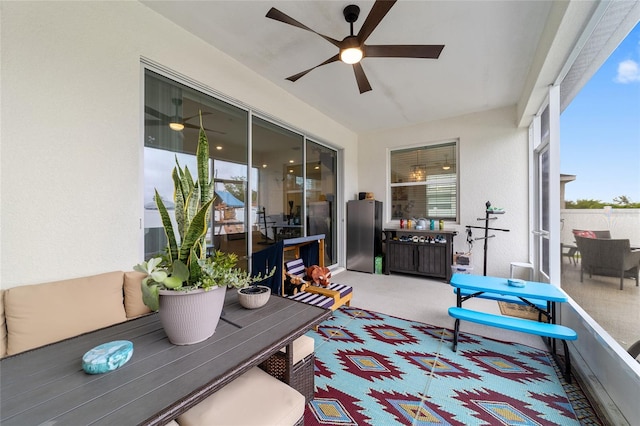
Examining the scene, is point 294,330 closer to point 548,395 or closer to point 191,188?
point 191,188

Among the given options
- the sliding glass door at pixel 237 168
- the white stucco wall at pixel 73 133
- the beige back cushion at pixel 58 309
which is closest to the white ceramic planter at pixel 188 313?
the sliding glass door at pixel 237 168

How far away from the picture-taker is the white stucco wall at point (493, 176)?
4297 millimetres

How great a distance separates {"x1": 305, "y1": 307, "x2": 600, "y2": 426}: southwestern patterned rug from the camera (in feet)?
5.10

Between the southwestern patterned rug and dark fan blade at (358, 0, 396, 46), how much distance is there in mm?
2723

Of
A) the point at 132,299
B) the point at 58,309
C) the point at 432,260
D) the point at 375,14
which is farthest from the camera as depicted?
the point at 432,260

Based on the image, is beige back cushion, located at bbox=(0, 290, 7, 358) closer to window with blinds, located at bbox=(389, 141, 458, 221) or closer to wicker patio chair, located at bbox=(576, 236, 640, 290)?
wicker patio chair, located at bbox=(576, 236, 640, 290)

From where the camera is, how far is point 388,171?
221 inches

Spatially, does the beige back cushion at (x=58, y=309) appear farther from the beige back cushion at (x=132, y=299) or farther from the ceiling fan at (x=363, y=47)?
the ceiling fan at (x=363, y=47)

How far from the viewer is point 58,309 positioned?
1566 millimetres

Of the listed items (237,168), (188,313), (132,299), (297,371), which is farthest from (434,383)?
(237,168)

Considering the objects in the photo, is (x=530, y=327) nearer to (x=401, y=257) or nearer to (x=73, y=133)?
(x=401, y=257)

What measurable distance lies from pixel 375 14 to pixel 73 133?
7.99ft

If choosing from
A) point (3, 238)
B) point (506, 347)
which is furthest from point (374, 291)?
point (3, 238)

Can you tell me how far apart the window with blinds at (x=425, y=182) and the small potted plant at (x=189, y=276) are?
484 cm
